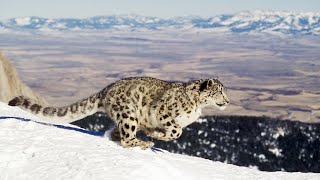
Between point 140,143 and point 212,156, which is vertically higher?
point 140,143

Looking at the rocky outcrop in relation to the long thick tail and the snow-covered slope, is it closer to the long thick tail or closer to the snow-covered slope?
the long thick tail

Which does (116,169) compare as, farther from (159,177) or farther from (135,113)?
(135,113)

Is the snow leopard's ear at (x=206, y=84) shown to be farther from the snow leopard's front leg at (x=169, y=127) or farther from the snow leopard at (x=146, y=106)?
the snow leopard's front leg at (x=169, y=127)

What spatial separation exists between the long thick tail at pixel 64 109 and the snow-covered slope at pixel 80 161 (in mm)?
558

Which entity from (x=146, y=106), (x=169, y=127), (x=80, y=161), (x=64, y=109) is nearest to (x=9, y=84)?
(x=64, y=109)

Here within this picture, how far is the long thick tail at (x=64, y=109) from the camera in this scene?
55.5 feet

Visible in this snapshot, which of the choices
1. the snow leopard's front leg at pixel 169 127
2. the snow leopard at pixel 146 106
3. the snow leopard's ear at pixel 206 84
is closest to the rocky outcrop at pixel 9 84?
the snow leopard at pixel 146 106

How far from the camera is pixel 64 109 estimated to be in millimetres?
17125

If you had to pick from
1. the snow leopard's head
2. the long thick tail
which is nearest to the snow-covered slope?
the long thick tail

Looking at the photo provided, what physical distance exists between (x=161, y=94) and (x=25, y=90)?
44625 mm

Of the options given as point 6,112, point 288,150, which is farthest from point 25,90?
point 288,150

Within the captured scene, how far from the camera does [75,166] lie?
13.2 meters

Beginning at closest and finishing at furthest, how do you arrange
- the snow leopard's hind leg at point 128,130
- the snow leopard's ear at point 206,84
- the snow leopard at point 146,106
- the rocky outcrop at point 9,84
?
the snow leopard's hind leg at point 128,130
the snow leopard at point 146,106
the snow leopard's ear at point 206,84
the rocky outcrop at point 9,84

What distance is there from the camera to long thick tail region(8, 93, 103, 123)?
16.9m
